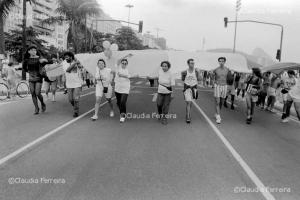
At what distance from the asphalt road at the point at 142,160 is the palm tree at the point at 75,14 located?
28.5m

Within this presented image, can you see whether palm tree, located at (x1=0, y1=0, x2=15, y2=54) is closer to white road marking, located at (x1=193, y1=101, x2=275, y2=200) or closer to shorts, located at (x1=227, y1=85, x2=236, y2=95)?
shorts, located at (x1=227, y1=85, x2=236, y2=95)

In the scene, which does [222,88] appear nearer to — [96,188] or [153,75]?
[153,75]

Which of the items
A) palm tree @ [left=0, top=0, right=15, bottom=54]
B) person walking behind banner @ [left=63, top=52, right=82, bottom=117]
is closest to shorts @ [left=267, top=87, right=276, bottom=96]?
person walking behind banner @ [left=63, top=52, right=82, bottom=117]

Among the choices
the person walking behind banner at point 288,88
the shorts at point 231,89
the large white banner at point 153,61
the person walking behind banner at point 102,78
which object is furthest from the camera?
the shorts at point 231,89

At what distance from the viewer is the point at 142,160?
6.21 meters

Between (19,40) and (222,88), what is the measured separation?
67058 millimetres

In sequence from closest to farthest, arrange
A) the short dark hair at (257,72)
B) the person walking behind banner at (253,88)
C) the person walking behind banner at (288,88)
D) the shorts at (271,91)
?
the person walking behind banner at (253,88) < the short dark hair at (257,72) < the person walking behind banner at (288,88) < the shorts at (271,91)

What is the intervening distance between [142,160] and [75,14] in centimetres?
3475

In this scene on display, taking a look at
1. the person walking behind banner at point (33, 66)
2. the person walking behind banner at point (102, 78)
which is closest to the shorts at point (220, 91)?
the person walking behind banner at point (102, 78)

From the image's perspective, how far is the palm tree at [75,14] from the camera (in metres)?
38.1

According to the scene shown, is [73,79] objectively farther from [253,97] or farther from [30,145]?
[253,97]

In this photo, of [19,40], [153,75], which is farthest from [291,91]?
[19,40]

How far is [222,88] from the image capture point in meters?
10.9

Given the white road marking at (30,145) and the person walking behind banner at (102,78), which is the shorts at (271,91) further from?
the white road marking at (30,145)
